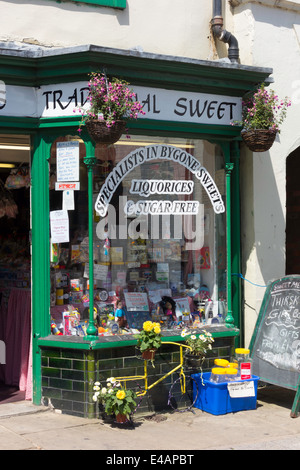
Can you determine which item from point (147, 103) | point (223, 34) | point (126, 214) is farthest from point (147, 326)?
point (223, 34)

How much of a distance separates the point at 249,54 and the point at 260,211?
1809 mm

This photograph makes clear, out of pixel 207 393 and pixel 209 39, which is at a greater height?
pixel 209 39

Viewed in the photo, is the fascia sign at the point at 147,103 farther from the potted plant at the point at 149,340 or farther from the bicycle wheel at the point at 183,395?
the bicycle wheel at the point at 183,395

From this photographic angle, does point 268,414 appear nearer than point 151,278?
Yes

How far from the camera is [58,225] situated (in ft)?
23.1

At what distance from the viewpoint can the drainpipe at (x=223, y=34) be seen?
788cm

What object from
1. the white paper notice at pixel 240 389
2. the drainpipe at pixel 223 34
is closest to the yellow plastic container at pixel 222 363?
the white paper notice at pixel 240 389

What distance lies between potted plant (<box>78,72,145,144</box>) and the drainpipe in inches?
70.2

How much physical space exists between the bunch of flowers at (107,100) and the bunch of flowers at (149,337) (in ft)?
6.51

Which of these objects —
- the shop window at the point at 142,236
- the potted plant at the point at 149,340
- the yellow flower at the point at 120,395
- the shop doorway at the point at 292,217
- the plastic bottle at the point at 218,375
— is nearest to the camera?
the yellow flower at the point at 120,395

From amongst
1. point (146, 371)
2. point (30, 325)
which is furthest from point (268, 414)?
point (30, 325)

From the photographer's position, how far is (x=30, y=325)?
310 inches

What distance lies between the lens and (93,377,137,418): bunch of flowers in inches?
252
